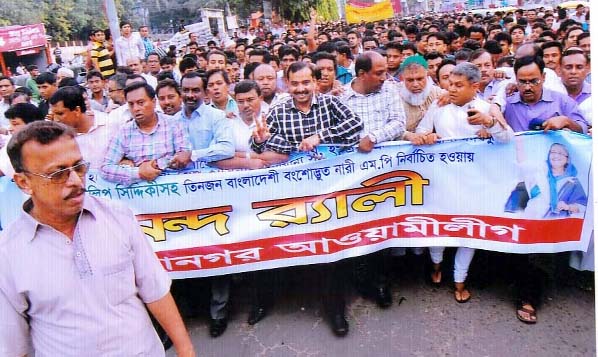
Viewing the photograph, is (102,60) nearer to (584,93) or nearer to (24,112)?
(24,112)

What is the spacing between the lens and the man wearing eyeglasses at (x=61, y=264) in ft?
5.17

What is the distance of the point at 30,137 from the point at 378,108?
2.31 meters

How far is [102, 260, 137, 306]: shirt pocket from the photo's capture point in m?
1.65

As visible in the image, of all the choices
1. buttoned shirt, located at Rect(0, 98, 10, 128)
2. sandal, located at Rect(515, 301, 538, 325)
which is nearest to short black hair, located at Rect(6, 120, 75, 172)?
sandal, located at Rect(515, 301, 538, 325)

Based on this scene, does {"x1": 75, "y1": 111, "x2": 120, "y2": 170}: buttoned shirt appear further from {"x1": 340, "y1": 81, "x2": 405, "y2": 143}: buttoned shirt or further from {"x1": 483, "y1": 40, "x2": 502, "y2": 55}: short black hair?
{"x1": 483, "y1": 40, "x2": 502, "y2": 55}: short black hair

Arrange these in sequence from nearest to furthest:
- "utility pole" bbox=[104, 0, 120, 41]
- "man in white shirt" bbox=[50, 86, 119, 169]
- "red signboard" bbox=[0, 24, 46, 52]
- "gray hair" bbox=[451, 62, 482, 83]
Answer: "gray hair" bbox=[451, 62, 482, 83]
"man in white shirt" bbox=[50, 86, 119, 169]
"utility pole" bbox=[104, 0, 120, 41]
"red signboard" bbox=[0, 24, 46, 52]

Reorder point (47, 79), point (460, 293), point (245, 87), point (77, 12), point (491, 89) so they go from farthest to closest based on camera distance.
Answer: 1. point (77, 12)
2. point (47, 79)
3. point (491, 89)
4. point (245, 87)
5. point (460, 293)

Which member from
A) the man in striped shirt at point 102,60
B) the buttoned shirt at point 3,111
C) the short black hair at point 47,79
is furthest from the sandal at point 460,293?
the man in striped shirt at point 102,60

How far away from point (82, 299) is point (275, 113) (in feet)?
6.25

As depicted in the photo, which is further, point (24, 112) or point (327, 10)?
point (327, 10)

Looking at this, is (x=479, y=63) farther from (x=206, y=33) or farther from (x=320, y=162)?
(x=206, y=33)

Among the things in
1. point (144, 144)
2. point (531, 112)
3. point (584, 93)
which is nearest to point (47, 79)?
point (144, 144)

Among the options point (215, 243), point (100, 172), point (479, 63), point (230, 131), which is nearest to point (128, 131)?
point (100, 172)

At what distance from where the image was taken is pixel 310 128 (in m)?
3.20
